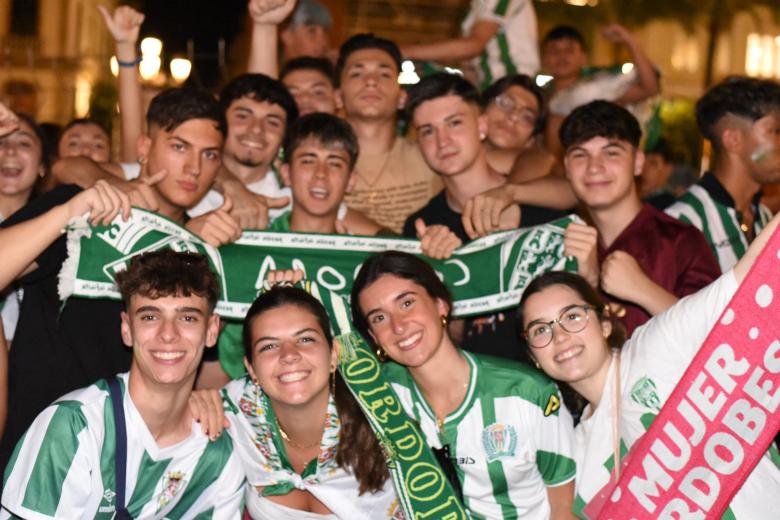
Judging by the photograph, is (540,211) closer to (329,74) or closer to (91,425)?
(329,74)

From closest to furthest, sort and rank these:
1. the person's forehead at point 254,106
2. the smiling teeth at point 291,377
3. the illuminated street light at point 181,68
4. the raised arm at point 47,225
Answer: the raised arm at point 47,225 < the smiling teeth at point 291,377 < the person's forehead at point 254,106 < the illuminated street light at point 181,68

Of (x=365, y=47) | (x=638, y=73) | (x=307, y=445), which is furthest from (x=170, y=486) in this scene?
(x=638, y=73)

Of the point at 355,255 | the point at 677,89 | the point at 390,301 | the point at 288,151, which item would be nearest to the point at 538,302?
the point at 390,301

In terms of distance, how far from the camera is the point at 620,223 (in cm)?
551

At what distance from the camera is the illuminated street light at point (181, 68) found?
354 inches

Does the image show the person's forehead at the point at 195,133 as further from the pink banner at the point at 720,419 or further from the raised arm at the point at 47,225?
the pink banner at the point at 720,419

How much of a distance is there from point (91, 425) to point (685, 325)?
246 centimetres

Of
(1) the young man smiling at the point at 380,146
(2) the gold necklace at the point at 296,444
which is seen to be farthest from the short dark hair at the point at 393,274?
(1) the young man smiling at the point at 380,146

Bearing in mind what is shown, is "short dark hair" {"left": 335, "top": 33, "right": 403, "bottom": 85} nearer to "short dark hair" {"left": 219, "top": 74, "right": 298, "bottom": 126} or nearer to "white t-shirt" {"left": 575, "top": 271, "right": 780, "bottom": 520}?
"short dark hair" {"left": 219, "top": 74, "right": 298, "bottom": 126}

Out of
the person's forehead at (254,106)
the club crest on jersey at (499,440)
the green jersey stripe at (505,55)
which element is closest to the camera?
the club crest on jersey at (499,440)

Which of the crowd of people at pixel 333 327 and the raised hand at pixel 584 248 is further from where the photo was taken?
the raised hand at pixel 584 248

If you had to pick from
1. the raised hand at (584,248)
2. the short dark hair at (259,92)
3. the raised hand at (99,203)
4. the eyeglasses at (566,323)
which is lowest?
the eyeglasses at (566,323)

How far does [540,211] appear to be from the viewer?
6.09 meters

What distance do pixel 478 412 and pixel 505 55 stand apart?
4.24m
